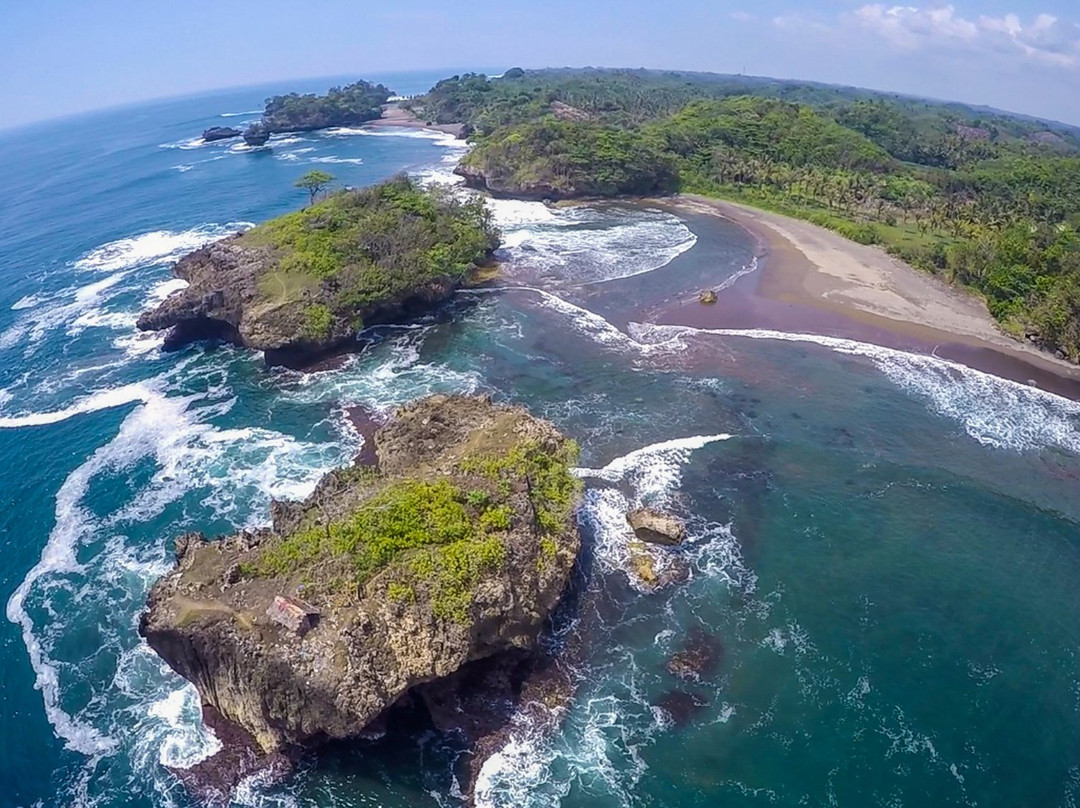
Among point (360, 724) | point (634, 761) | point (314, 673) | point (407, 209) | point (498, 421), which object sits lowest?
point (634, 761)

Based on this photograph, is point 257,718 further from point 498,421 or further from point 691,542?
point 691,542

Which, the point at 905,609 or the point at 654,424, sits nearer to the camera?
the point at 905,609

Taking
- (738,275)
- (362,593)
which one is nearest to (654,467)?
(362,593)

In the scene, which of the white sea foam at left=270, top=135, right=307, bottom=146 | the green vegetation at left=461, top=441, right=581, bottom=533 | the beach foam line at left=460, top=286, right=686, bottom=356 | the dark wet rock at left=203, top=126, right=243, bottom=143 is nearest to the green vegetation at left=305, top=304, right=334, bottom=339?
A: the beach foam line at left=460, top=286, right=686, bottom=356

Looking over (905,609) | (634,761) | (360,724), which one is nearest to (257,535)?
(360,724)

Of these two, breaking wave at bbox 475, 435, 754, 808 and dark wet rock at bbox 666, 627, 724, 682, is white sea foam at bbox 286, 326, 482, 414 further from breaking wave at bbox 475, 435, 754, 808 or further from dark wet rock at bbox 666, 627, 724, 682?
dark wet rock at bbox 666, 627, 724, 682

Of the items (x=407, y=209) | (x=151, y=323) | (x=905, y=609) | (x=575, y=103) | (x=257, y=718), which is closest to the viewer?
(x=257, y=718)

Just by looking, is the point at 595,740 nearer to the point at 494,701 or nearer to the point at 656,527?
the point at 494,701
